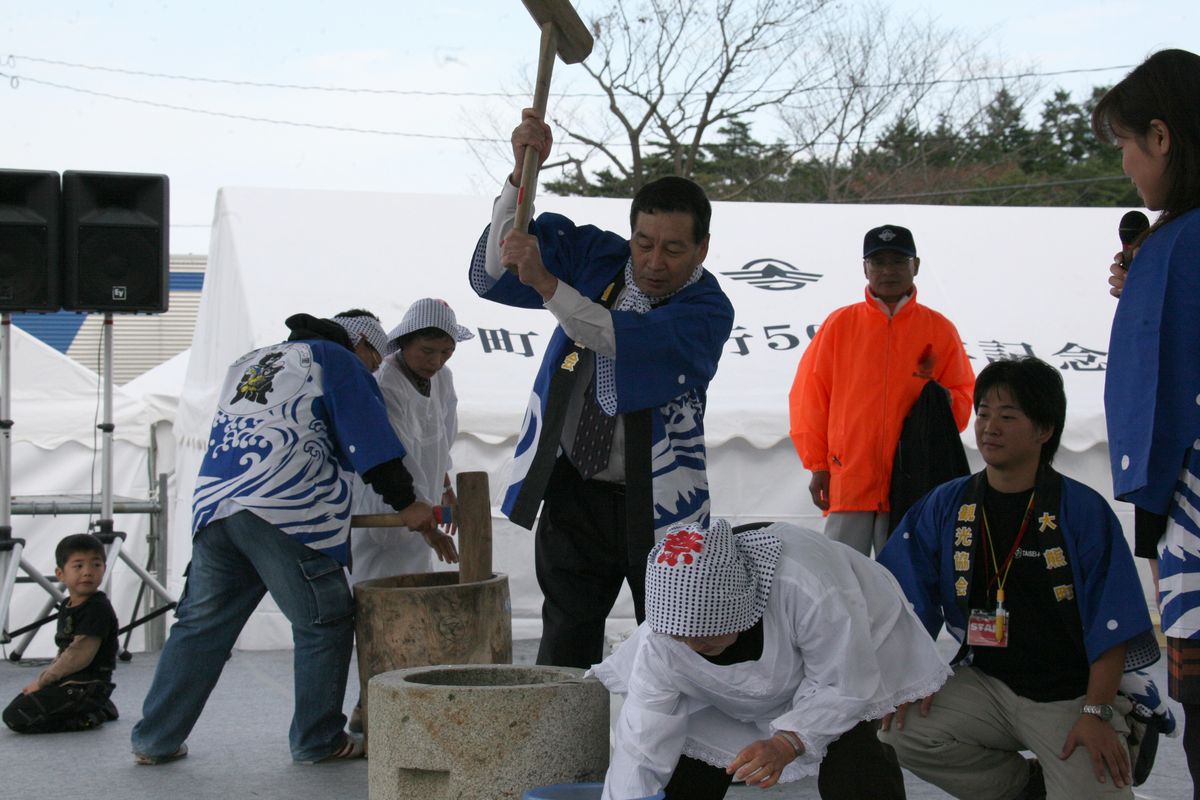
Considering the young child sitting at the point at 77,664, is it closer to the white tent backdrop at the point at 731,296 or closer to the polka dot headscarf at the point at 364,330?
the polka dot headscarf at the point at 364,330

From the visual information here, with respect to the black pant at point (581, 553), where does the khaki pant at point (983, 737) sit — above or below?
below

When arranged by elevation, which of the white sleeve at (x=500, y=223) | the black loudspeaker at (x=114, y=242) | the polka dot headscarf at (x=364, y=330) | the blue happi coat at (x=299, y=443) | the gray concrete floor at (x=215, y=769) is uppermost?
the black loudspeaker at (x=114, y=242)

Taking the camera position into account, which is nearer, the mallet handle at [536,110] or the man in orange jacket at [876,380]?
the mallet handle at [536,110]

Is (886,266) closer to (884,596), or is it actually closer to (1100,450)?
(884,596)

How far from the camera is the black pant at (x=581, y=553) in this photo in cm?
316

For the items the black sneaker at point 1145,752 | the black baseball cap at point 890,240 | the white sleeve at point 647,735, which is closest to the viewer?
the white sleeve at point 647,735

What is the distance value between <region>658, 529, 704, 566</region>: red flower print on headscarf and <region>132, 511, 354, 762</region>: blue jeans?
70.6 inches

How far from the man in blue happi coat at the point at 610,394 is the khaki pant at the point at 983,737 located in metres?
0.70

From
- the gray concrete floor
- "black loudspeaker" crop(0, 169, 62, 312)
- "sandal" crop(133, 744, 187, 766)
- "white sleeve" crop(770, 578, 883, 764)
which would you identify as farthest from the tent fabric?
"white sleeve" crop(770, 578, 883, 764)

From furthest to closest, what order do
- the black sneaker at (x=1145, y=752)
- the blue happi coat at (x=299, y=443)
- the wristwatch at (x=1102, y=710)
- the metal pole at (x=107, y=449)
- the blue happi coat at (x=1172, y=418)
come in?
the metal pole at (x=107, y=449)
the blue happi coat at (x=299, y=443)
the black sneaker at (x=1145, y=752)
the wristwatch at (x=1102, y=710)
the blue happi coat at (x=1172, y=418)

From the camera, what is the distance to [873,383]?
448cm

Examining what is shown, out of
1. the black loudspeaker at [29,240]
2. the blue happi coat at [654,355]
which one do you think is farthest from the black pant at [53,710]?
the blue happi coat at [654,355]

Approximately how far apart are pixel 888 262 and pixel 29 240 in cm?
383

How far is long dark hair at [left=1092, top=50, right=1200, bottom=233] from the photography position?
6.68ft
